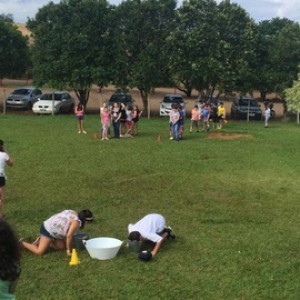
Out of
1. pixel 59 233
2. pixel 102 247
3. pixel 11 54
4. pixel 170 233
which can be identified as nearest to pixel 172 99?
pixel 11 54

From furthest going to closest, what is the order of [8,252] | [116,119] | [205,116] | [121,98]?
[121,98] → [205,116] → [116,119] → [8,252]

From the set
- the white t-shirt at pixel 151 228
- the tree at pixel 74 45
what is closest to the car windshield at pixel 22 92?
the tree at pixel 74 45

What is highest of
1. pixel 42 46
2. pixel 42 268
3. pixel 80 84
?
pixel 42 46

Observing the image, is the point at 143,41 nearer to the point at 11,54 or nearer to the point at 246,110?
the point at 246,110

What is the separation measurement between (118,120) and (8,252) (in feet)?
57.5

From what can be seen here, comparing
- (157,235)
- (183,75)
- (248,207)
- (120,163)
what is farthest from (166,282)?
(183,75)

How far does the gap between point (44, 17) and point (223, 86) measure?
12.7 metres

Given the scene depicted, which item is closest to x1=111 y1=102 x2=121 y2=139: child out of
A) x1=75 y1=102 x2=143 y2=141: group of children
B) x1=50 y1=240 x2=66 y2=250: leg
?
x1=75 y1=102 x2=143 y2=141: group of children

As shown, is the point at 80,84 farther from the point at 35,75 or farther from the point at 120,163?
the point at 120,163

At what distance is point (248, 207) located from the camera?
1014cm

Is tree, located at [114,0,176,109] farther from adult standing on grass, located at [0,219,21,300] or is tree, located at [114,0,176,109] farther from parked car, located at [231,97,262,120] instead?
adult standing on grass, located at [0,219,21,300]

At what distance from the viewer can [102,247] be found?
704cm

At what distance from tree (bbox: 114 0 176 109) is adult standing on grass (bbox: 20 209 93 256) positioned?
2437 cm

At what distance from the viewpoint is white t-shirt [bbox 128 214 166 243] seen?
7.57 meters
